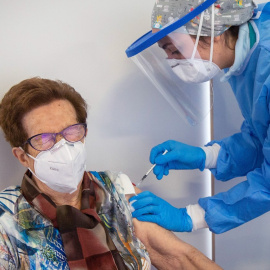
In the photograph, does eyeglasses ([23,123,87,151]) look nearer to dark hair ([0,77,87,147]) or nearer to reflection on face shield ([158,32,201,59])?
dark hair ([0,77,87,147])

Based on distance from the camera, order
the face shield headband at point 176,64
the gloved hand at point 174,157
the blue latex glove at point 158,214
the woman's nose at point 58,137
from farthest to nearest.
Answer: the gloved hand at point 174,157 → the blue latex glove at point 158,214 → the woman's nose at point 58,137 → the face shield headband at point 176,64

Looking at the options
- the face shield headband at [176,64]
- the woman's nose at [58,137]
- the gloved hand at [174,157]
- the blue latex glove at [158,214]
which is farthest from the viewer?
the gloved hand at [174,157]

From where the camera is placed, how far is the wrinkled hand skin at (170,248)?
1786 millimetres

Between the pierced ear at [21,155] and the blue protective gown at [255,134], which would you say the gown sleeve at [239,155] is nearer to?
the blue protective gown at [255,134]

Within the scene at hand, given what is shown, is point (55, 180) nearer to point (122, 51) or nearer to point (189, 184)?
point (122, 51)

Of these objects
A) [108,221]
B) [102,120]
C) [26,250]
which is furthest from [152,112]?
[26,250]

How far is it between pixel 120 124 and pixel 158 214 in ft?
1.81

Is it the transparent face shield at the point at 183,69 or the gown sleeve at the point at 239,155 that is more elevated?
the transparent face shield at the point at 183,69

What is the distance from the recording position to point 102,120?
6.89 ft

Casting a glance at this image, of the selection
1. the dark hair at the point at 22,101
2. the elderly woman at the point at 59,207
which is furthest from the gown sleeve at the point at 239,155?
the dark hair at the point at 22,101

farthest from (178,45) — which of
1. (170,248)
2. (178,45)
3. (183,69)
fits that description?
(170,248)

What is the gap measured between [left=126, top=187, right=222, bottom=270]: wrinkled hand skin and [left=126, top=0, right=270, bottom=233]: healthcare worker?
4cm

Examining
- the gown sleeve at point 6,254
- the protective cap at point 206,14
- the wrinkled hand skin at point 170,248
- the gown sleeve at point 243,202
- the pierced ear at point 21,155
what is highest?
the protective cap at point 206,14

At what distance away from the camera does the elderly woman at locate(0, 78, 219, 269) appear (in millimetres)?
1568
